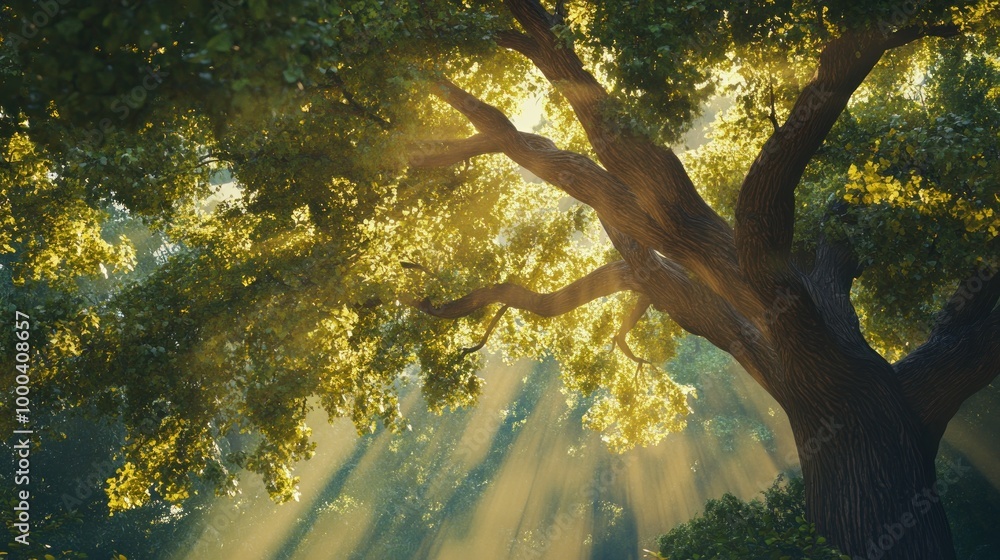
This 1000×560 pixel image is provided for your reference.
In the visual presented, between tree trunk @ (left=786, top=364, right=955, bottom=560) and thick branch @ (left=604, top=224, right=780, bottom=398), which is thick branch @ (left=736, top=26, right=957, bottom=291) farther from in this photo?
tree trunk @ (left=786, top=364, right=955, bottom=560)

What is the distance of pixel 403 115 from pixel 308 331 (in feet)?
10.3

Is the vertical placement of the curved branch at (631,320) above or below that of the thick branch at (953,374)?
above

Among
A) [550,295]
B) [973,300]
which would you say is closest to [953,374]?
[973,300]

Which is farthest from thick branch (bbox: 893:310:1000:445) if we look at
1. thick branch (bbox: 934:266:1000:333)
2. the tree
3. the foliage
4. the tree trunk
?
the foliage

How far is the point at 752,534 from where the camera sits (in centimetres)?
914

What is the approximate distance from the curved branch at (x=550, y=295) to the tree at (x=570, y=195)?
0.05 metres

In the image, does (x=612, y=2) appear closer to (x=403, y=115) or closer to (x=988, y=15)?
(x=403, y=115)

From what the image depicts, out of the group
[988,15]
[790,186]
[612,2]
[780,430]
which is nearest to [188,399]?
[612,2]

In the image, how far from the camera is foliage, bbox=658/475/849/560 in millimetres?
8508

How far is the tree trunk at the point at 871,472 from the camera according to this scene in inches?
338

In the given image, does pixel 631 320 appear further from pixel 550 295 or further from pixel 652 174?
pixel 652 174

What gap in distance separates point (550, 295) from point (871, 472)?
17.2ft

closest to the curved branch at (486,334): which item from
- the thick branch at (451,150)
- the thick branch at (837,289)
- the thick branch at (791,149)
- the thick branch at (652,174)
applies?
the thick branch at (451,150)

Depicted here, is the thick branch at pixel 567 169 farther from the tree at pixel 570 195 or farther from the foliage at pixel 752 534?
the foliage at pixel 752 534
